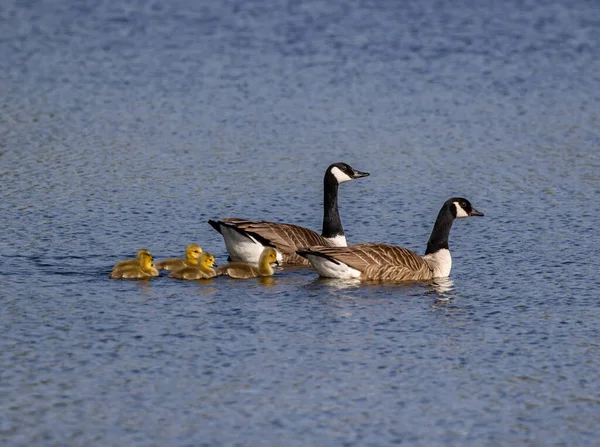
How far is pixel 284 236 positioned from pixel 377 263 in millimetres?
1565

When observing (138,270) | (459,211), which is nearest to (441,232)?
(459,211)

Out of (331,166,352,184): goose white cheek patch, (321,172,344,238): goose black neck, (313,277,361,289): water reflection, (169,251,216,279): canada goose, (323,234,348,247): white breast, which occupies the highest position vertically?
(331,166,352,184): goose white cheek patch

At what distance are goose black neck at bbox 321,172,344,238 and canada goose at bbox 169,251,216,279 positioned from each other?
2377mm

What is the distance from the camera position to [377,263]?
14.2 m

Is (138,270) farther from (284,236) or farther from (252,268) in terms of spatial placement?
(284,236)

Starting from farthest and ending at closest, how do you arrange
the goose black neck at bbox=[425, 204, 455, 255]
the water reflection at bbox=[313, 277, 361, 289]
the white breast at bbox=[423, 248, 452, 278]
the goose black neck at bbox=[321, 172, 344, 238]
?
the goose black neck at bbox=[321, 172, 344, 238] → the goose black neck at bbox=[425, 204, 455, 255] → the white breast at bbox=[423, 248, 452, 278] → the water reflection at bbox=[313, 277, 361, 289]

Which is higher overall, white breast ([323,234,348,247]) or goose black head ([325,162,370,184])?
goose black head ([325,162,370,184])

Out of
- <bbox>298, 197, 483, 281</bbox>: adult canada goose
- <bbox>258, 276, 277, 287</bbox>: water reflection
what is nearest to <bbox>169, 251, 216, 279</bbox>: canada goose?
<bbox>258, 276, 277, 287</bbox>: water reflection

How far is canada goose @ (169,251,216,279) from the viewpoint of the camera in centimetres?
1384

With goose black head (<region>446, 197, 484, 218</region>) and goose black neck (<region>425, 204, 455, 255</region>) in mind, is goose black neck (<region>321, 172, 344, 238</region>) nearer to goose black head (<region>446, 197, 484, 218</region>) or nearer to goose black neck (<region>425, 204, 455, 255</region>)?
goose black neck (<region>425, 204, 455, 255</region>)

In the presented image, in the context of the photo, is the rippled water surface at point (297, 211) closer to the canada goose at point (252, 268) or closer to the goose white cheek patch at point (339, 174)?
the canada goose at point (252, 268)

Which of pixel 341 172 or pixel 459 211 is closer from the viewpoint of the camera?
pixel 459 211

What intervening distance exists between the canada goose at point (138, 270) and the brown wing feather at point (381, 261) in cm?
195

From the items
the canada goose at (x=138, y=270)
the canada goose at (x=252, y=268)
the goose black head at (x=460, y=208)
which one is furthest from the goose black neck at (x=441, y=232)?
the canada goose at (x=138, y=270)
